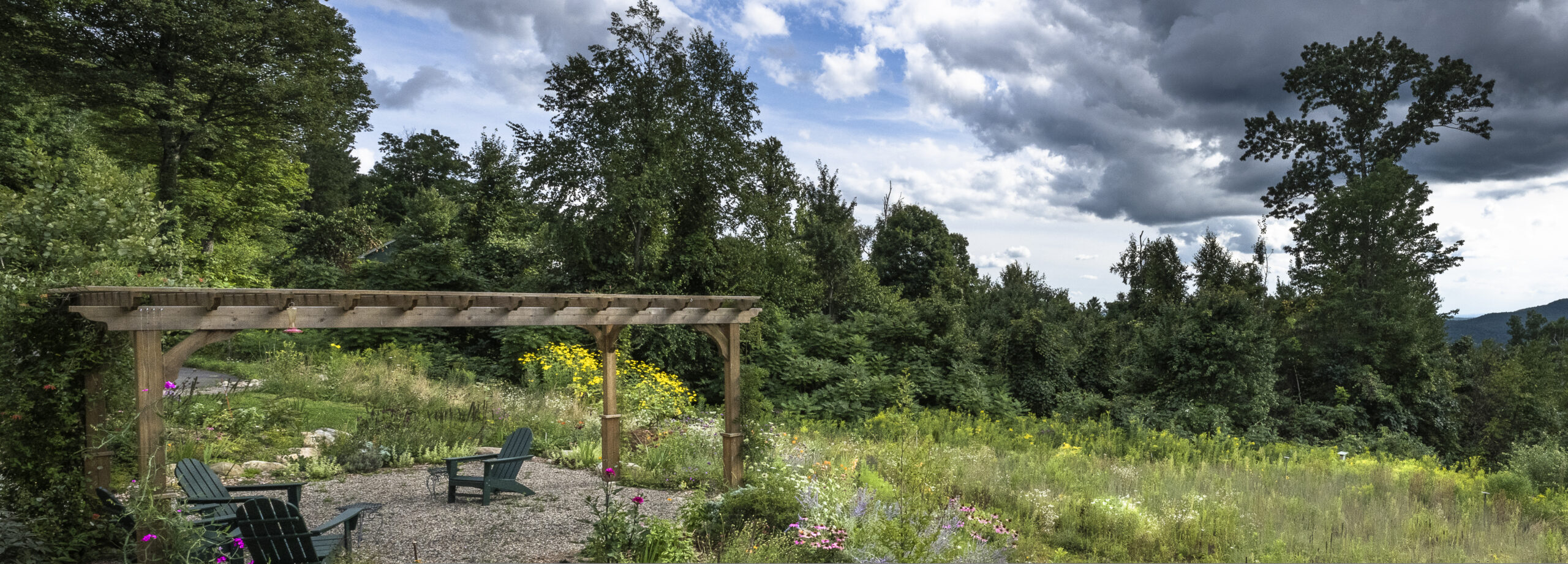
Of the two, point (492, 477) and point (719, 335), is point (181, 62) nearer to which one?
point (492, 477)

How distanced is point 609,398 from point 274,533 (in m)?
3.34

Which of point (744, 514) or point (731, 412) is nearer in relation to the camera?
point (744, 514)

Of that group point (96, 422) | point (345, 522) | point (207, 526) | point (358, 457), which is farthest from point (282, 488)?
point (358, 457)

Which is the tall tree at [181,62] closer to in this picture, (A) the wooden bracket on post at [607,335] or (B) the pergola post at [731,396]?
(A) the wooden bracket on post at [607,335]

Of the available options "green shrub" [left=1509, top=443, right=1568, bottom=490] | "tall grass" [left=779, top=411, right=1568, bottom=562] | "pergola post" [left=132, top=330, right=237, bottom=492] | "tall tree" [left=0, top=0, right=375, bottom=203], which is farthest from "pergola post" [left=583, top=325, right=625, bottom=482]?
"tall tree" [left=0, top=0, right=375, bottom=203]

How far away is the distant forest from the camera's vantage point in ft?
45.0

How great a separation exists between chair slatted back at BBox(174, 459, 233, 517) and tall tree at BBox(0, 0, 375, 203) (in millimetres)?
13169

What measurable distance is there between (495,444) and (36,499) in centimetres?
475

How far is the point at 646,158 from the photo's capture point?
14.3 metres

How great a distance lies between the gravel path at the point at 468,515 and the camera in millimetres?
5578

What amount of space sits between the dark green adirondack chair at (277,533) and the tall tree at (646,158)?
367 inches

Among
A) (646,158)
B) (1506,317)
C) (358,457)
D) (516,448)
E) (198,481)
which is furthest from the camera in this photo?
(1506,317)

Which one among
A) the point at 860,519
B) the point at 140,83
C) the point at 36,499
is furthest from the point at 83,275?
the point at 140,83

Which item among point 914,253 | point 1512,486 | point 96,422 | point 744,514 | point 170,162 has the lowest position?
point 1512,486
